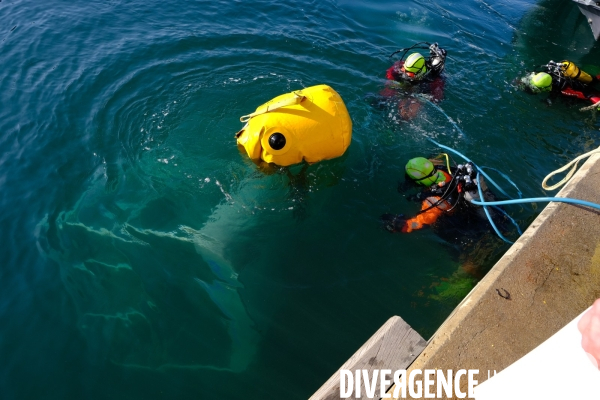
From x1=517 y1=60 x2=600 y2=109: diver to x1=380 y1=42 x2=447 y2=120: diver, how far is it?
2.04 metres

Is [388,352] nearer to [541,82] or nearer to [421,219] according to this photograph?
[421,219]

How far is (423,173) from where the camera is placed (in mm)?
5242

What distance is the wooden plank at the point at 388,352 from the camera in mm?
2701

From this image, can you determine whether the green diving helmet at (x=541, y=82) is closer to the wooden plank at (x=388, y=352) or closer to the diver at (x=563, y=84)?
the diver at (x=563, y=84)

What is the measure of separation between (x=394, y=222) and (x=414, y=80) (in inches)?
143

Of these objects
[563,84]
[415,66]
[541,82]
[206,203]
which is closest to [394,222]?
[206,203]

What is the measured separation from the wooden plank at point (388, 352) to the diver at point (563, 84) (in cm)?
746

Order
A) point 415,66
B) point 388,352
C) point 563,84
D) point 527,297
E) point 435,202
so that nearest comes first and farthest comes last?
point 388,352
point 527,297
point 435,202
point 415,66
point 563,84

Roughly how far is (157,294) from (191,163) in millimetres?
2088

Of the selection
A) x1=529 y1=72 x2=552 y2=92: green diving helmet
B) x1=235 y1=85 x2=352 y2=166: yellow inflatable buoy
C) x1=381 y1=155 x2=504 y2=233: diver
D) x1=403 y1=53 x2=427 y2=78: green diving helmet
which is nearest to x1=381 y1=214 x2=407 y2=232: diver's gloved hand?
x1=381 y1=155 x2=504 y2=233: diver

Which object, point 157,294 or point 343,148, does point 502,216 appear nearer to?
point 343,148

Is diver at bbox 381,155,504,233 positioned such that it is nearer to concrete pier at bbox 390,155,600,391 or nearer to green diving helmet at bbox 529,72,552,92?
concrete pier at bbox 390,155,600,391

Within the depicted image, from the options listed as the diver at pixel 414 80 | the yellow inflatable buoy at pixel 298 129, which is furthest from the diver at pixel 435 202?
the diver at pixel 414 80

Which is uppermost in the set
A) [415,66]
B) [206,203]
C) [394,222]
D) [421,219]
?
[415,66]
